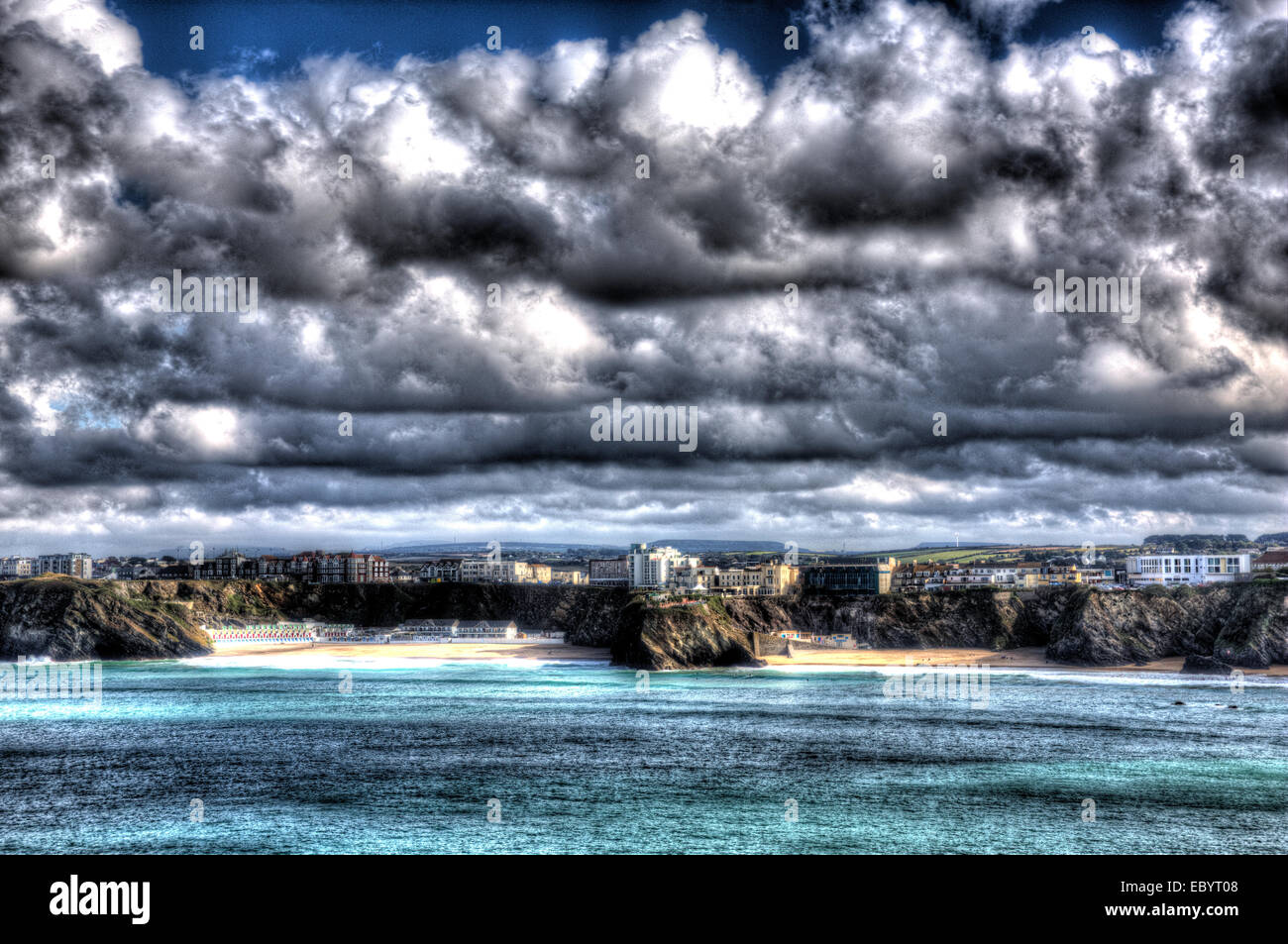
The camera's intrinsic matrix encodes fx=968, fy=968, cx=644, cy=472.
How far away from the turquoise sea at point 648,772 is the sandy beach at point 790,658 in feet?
60.3

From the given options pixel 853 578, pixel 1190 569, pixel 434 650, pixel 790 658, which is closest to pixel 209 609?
pixel 434 650

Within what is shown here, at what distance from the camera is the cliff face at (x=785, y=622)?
317ft

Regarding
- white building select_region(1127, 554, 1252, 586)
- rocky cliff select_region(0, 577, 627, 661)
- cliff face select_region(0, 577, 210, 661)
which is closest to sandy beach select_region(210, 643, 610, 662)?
rocky cliff select_region(0, 577, 627, 661)

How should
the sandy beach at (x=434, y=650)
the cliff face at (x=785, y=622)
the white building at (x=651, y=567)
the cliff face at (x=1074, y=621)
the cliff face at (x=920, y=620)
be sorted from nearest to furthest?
the cliff face at (x=1074, y=621), the cliff face at (x=785, y=622), the cliff face at (x=920, y=620), the sandy beach at (x=434, y=650), the white building at (x=651, y=567)

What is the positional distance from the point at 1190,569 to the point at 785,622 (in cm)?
5553

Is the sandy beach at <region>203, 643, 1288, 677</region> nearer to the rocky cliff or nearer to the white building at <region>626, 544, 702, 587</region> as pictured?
the rocky cliff

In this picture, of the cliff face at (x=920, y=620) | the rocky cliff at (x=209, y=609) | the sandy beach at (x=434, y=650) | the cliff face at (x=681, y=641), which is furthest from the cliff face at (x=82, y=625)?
the cliff face at (x=920, y=620)

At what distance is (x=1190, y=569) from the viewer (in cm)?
13150

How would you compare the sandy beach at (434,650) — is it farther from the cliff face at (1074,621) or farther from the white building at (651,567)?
the white building at (651,567)
